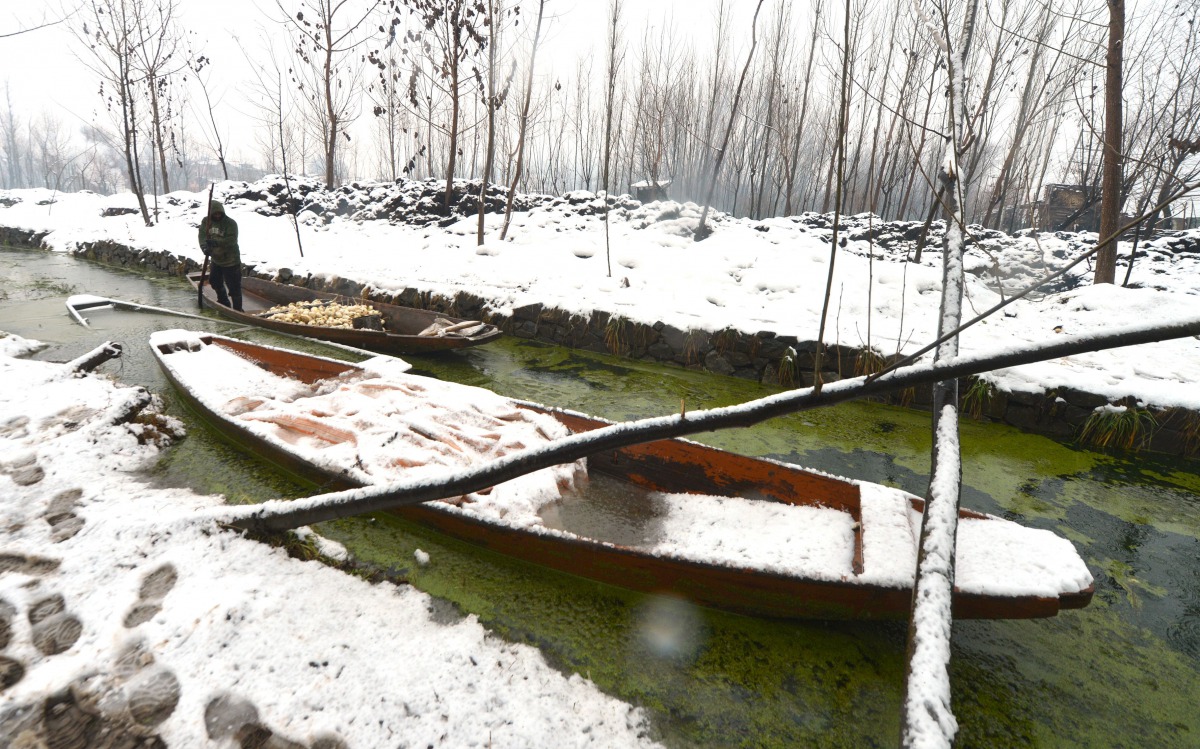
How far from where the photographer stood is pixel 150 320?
8102 millimetres

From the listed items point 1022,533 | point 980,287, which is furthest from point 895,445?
point 980,287

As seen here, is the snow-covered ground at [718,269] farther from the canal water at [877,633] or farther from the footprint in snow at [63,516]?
the footprint in snow at [63,516]

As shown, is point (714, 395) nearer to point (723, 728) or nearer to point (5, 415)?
point (723, 728)

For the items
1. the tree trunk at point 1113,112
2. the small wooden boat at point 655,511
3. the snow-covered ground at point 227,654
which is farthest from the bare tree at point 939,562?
the tree trunk at point 1113,112

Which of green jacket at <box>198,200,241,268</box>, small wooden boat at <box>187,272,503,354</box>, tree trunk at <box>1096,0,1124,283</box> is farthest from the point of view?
green jacket at <box>198,200,241,268</box>

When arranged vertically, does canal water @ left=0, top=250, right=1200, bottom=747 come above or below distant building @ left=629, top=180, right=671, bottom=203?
below

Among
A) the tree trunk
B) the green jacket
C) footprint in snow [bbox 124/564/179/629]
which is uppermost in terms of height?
the tree trunk

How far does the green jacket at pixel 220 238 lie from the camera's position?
7707mm

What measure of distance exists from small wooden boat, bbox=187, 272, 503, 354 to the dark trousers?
0.16 metres

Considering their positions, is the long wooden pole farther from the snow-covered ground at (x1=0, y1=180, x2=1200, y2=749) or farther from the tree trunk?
the tree trunk

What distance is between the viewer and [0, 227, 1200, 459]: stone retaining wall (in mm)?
4938

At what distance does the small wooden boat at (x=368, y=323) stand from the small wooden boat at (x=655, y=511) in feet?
4.98

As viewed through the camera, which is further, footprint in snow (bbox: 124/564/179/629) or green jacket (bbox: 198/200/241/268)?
green jacket (bbox: 198/200/241/268)

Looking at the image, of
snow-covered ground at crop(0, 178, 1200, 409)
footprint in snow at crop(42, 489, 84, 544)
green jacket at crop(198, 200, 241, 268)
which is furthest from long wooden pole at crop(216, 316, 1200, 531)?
green jacket at crop(198, 200, 241, 268)
